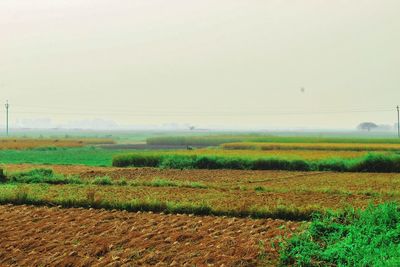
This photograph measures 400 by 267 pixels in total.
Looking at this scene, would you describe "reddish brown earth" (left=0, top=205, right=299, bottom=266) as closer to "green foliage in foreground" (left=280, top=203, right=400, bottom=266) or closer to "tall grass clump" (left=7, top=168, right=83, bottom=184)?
"green foliage in foreground" (left=280, top=203, right=400, bottom=266)

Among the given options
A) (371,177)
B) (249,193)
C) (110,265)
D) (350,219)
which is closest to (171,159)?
(371,177)

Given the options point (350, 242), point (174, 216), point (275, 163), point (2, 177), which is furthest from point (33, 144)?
point (350, 242)

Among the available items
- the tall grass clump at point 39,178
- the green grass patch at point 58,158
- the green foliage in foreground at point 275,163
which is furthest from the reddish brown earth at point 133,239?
the green grass patch at point 58,158

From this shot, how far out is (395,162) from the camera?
101 ft

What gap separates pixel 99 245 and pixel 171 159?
940 inches

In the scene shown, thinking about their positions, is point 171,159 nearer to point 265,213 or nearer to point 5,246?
point 265,213

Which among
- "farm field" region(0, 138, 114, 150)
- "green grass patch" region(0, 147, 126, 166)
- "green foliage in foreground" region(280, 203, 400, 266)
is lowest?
"green grass patch" region(0, 147, 126, 166)

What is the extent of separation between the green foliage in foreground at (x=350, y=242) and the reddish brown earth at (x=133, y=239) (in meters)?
0.48

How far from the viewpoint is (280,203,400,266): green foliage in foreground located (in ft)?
29.5

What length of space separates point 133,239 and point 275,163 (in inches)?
885

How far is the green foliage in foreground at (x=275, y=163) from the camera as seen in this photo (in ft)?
101

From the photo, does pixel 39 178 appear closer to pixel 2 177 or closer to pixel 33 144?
pixel 2 177

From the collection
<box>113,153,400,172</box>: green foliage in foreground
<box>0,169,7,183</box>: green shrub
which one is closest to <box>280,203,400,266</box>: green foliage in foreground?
<box>0,169,7,183</box>: green shrub

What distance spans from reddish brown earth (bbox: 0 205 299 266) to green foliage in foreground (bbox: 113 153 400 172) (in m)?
19.2
